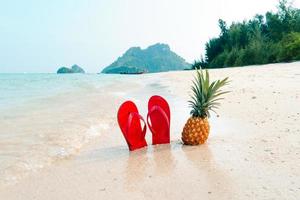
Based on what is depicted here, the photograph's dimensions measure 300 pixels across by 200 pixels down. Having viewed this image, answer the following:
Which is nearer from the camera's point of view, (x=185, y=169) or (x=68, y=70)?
(x=185, y=169)

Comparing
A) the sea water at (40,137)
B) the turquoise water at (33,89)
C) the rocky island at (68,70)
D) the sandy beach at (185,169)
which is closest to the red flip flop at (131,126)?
the sandy beach at (185,169)

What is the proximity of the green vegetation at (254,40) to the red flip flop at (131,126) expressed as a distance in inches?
929

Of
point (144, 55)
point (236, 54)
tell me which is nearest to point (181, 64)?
point (144, 55)

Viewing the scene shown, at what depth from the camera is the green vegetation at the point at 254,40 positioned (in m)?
29.9

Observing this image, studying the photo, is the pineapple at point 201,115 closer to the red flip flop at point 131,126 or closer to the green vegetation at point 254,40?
the red flip flop at point 131,126

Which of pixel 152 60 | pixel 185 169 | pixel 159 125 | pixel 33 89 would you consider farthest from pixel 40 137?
pixel 152 60

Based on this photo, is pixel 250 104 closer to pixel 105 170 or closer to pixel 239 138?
pixel 239 138

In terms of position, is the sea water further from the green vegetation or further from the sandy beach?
the green vegetation

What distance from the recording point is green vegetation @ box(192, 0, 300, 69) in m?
29.9

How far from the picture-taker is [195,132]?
437 cm

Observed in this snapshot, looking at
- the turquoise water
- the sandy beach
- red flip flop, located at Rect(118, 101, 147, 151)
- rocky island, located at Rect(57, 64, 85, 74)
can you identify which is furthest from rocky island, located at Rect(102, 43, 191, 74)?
red flip flop, located at Rect(118, 101, 147, 151)

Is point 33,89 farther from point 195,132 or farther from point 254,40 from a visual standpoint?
point 254,40

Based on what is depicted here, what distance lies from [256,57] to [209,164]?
28015mm

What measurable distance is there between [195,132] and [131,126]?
2.36ft
